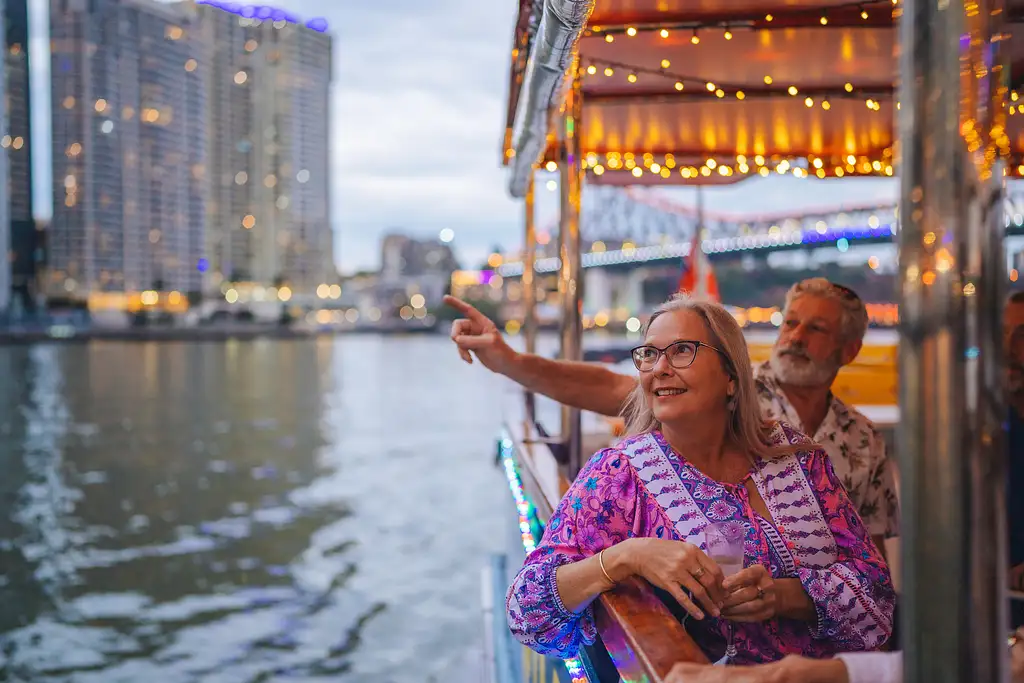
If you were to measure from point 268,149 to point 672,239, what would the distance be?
321 feet

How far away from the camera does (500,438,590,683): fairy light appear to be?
188cm

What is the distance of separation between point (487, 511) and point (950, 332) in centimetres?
904

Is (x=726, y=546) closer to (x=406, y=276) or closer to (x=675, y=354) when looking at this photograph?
(x=675, y=354)

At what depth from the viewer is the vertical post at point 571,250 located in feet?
12.4

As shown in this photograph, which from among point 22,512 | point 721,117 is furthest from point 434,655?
point 22,512

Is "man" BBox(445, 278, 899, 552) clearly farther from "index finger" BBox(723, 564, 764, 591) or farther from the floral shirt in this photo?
"index finger" BBox(723, 564, 764, 591)

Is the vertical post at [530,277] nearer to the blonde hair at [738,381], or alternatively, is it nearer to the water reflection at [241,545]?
the water reflection at [241,545]

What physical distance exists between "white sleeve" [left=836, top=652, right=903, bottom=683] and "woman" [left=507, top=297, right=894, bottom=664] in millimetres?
297

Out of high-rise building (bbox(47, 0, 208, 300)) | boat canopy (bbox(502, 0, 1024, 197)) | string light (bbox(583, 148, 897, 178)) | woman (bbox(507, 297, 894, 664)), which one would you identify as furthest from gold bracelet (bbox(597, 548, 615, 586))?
high-rise building (bbox(47, 0, 208, 300))

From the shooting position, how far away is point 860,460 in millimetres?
2568

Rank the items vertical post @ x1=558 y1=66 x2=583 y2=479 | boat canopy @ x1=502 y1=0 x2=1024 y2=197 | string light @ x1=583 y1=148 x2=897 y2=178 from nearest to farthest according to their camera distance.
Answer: boat canopy @ x1=502 y1=0 x2=1024 y2=197 < vertical post @ x1=558 y1=66 x2=583 y2=479 < string light @ x1=583 y1=148 x2=897 y2=178

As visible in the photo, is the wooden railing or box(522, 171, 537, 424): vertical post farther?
box(522, 171, 537, 424): vertical post

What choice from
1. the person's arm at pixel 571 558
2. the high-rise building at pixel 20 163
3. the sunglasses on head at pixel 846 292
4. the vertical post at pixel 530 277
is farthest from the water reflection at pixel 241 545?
the high-rise building at pixel 20 163

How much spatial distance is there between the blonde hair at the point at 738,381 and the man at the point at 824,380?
64cm
